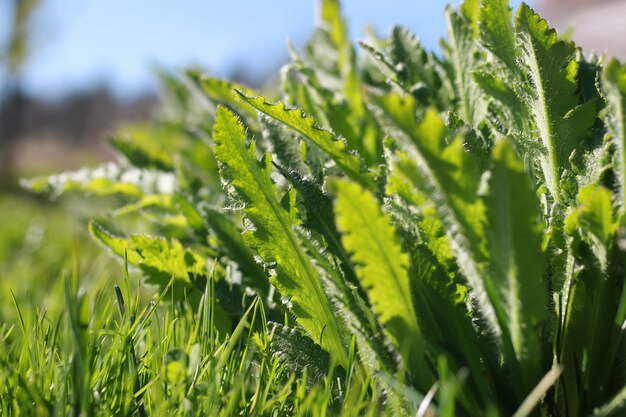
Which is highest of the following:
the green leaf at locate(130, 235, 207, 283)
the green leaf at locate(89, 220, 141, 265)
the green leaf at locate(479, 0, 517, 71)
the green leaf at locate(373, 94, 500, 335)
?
the green leaf at locate(479, 0, 517, 71)

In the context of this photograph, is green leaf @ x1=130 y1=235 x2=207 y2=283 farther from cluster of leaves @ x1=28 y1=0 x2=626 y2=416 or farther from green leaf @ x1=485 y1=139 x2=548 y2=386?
green leaf @ x1=485 y1=139 x2=548 y2=386

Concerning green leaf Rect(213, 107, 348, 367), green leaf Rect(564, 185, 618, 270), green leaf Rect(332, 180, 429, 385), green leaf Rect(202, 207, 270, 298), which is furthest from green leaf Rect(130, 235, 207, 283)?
green leaf Rect(564, 185, 618, 270)

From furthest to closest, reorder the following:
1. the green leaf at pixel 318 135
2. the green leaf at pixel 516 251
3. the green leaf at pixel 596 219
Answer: the green leaf at pixel 318 135 < the green leaf at pixel 596 219 < the green leaf at pixel 516 251

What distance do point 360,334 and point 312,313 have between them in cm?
14

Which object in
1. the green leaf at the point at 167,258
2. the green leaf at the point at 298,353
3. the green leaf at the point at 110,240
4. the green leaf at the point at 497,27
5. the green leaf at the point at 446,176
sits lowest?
the green leaf at the point at 298,353

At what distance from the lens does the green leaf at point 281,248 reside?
1.20 m

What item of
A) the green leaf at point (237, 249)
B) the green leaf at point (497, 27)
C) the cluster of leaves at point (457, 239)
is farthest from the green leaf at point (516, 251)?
the green leaf at point (237, 249)

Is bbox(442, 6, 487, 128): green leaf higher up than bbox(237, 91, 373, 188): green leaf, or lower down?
higher up

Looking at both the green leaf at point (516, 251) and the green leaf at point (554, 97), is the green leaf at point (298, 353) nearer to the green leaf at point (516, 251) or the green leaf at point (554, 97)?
the green leaf at point (516, 251)

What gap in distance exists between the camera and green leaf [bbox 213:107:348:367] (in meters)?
1.20

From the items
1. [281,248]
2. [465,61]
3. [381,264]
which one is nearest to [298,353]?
[281,248]

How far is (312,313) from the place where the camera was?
1210 millimetres

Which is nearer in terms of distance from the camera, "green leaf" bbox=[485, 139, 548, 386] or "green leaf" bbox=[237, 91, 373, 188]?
"green leaf" bbox=[485, 139, 548, 386]

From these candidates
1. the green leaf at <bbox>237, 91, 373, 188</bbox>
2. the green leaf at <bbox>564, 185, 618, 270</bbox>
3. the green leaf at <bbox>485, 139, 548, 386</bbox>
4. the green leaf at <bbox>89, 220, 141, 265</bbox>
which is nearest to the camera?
the green leaf at <bbox>485, 139, 548, 386</bbox>
